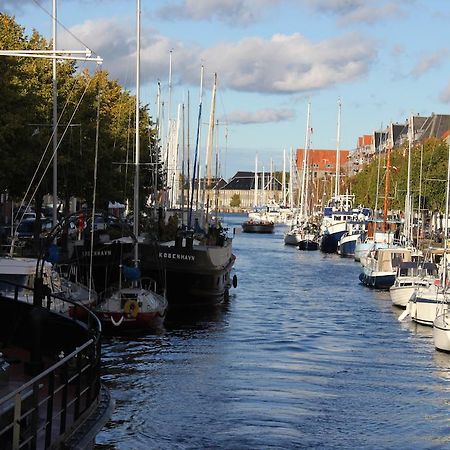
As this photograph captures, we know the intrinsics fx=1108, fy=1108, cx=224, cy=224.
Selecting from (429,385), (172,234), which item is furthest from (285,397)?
(172,234)

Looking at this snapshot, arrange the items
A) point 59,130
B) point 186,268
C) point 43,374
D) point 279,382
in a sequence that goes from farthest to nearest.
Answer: point 59,130, point 186,268, point 279,382, point 43,374

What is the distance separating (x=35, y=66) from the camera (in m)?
57.9

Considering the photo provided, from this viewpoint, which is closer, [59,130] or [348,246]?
[59,130]

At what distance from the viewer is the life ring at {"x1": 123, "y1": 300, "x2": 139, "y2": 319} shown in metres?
38.2

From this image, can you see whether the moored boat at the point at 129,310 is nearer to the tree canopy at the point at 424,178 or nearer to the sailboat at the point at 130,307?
the sailboat at the point at 130,307

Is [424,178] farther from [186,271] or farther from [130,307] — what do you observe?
[130,307]

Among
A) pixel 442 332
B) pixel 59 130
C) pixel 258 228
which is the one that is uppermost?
pixel 59 130

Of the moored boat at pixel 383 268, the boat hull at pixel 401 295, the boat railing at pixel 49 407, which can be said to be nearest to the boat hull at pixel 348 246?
the moored boat at pixel 383 268

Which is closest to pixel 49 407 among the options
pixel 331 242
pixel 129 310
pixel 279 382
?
pixel 279 382

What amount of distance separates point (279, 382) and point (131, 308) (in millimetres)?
10080

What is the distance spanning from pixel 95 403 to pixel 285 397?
12742 millimetres

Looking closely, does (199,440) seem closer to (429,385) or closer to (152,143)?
(429,385)

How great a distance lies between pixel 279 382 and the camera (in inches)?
1162

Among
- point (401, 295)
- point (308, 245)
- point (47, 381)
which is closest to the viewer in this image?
point (47, 381)
